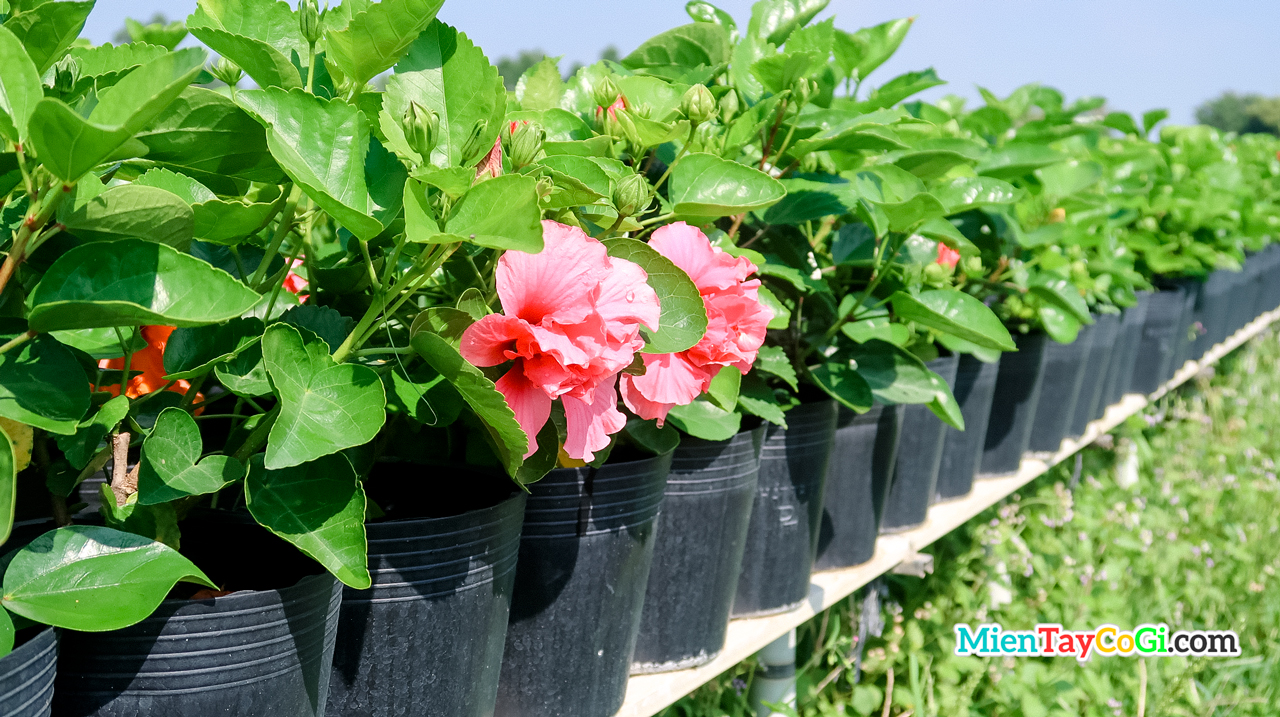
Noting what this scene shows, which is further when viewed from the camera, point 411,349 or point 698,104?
point 698,104

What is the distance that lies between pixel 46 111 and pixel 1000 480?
192 cm

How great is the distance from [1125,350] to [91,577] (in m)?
2.67

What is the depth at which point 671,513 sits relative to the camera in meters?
0.99

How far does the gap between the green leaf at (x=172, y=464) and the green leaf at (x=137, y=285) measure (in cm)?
10

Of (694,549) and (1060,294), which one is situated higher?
(1060,294)

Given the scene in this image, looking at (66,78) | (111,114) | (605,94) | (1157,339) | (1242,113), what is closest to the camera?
(111,114)

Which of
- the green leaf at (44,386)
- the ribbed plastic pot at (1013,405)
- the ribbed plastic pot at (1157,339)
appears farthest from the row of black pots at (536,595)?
the ribbed plastic pot at (1157,339)

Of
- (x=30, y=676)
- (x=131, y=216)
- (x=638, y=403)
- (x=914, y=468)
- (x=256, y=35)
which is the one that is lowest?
(x=914, y=468)

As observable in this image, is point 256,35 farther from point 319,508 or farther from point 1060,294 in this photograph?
point 1060,294

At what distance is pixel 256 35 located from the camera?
26.0 inches

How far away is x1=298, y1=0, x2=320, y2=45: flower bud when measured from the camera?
0.60m

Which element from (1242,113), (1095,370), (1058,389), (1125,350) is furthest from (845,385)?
(1242,113)

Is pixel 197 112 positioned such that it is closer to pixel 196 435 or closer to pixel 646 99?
pixel 196 435

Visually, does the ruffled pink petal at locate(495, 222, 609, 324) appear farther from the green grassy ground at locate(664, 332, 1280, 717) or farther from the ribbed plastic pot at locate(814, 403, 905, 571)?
the green grassy ground at locate(664, 332, 1280, 717)
